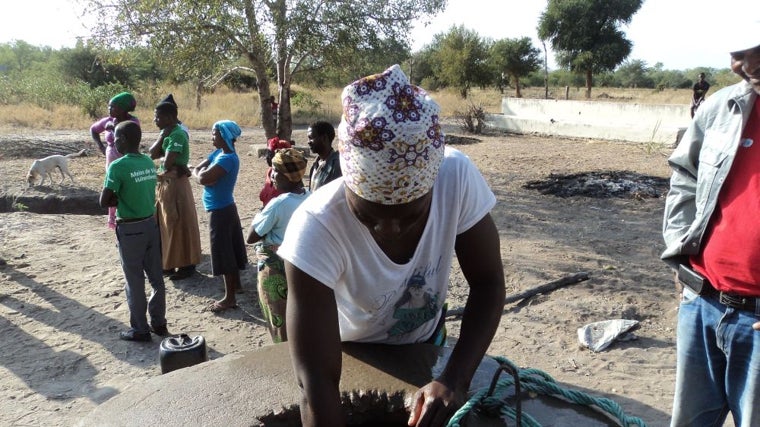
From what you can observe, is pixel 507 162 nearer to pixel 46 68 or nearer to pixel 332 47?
pixel 332 47

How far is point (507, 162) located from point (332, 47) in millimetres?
5437

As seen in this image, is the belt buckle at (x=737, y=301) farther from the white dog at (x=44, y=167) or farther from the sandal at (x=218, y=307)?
the white dog at (x=44, y=167)

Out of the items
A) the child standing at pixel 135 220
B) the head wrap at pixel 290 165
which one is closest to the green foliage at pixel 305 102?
the child standing at pixel 135 220

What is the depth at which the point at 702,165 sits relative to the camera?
6.35ft

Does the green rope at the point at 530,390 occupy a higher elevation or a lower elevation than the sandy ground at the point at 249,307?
higher

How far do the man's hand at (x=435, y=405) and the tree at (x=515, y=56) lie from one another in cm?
3249

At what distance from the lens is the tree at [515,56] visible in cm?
3256

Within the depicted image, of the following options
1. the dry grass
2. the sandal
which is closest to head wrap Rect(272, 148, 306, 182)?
the sandal

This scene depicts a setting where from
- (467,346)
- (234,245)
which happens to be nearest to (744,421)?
(467,346)

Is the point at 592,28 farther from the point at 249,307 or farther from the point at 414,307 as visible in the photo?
the point at 414,307

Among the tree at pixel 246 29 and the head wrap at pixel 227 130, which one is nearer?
the head wrap at pixel 227 130

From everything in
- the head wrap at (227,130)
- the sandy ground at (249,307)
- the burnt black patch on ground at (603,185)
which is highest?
the head wrap at (227,130)

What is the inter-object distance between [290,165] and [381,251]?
7.21 ft

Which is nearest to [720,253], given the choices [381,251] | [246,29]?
[381,251]
